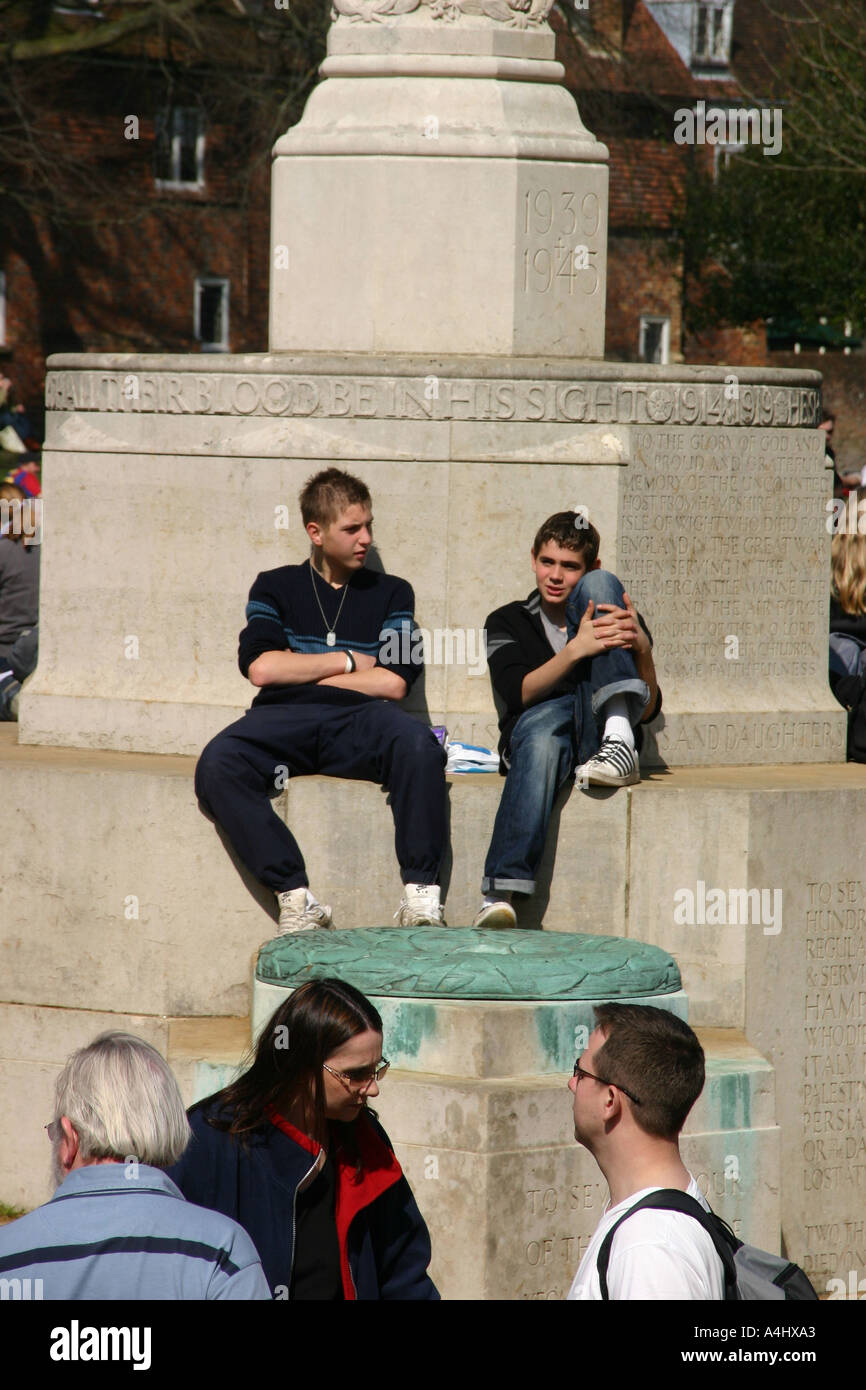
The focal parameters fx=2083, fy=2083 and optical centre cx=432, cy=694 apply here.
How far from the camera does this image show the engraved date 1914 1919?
25.4 ft

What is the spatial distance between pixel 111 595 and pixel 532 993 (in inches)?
105

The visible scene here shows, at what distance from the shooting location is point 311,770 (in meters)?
6.96

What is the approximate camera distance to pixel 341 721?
690 cm

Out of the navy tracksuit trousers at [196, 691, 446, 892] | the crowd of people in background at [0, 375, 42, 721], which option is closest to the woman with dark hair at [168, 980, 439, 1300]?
the navy tracksuit trousers at [196, 691, 446, 892]

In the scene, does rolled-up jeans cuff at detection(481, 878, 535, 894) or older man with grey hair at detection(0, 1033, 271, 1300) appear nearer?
older man with grey hair at detection(0, 1033, 271, 1300)

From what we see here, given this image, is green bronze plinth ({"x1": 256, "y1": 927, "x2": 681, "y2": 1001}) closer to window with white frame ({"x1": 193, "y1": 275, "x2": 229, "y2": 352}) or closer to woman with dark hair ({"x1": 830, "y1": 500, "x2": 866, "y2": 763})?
woman with dark hair ({"x1": 830, "y1": 500, "x2": 866, "y2": 763})

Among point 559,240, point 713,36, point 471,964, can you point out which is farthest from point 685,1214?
point 713,36

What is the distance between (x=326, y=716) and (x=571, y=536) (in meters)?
1.02

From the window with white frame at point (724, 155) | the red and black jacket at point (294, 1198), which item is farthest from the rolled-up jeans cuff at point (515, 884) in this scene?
the window with white frame at point (724, 155)

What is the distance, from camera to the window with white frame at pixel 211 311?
32.9m

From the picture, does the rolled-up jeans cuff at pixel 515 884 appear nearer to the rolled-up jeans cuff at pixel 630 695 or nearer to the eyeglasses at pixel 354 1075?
the rolled-up jeans cuff at pixel 630 695

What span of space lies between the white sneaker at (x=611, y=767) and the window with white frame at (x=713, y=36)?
32.7 meters

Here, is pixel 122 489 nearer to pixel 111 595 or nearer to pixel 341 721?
pixel 111 595

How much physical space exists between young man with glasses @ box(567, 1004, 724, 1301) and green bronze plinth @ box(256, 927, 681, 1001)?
205 centimetres
